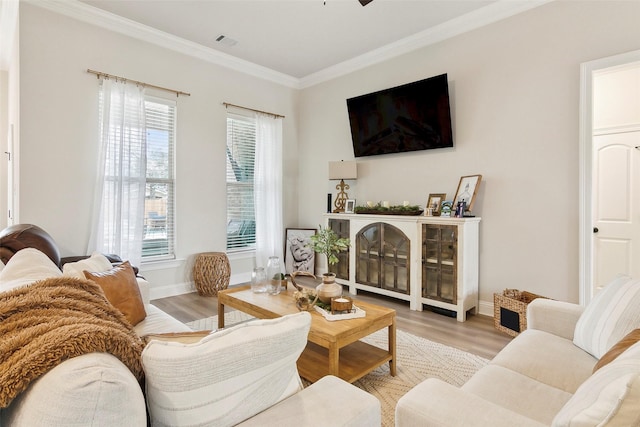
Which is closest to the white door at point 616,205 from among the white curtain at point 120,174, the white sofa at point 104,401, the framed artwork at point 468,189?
the framed artwork at point 468,189

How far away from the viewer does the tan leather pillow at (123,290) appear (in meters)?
1.89

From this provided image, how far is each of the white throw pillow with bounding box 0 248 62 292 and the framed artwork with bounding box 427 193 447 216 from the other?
3.25m

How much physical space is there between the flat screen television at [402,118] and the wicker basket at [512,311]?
1629 millimetres

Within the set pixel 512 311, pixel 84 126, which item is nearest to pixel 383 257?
pixel 512 311

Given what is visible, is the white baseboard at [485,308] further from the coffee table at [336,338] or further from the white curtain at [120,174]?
the white curtain at [120,174]

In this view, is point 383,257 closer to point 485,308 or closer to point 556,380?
point 485,308

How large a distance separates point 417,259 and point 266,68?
11.0ft

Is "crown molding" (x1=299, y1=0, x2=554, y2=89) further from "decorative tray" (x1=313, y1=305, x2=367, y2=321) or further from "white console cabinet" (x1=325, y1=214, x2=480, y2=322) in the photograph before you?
"decorative tray" (x1=313, y1=305, x2=367, y2=321)

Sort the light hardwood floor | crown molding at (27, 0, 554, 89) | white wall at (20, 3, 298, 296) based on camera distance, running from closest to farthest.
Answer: the light hardwood floor < white wall at (20, 3, 298, 296) < crown molding at (27, 0, 554, 89)

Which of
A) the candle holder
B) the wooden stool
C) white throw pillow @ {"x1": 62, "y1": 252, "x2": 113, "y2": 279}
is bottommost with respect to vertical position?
the wooden stool

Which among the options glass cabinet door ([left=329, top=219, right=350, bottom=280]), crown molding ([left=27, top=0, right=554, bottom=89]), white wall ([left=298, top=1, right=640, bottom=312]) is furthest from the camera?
glass cabinet door ([left=329, top=219, right=350, bottom=280])

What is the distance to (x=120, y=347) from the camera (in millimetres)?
786

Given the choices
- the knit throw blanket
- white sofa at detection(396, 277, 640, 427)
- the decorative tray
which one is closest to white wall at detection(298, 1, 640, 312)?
white sofa at detection(396, 277, 640, 427)

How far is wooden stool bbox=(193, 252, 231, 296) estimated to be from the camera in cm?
414
